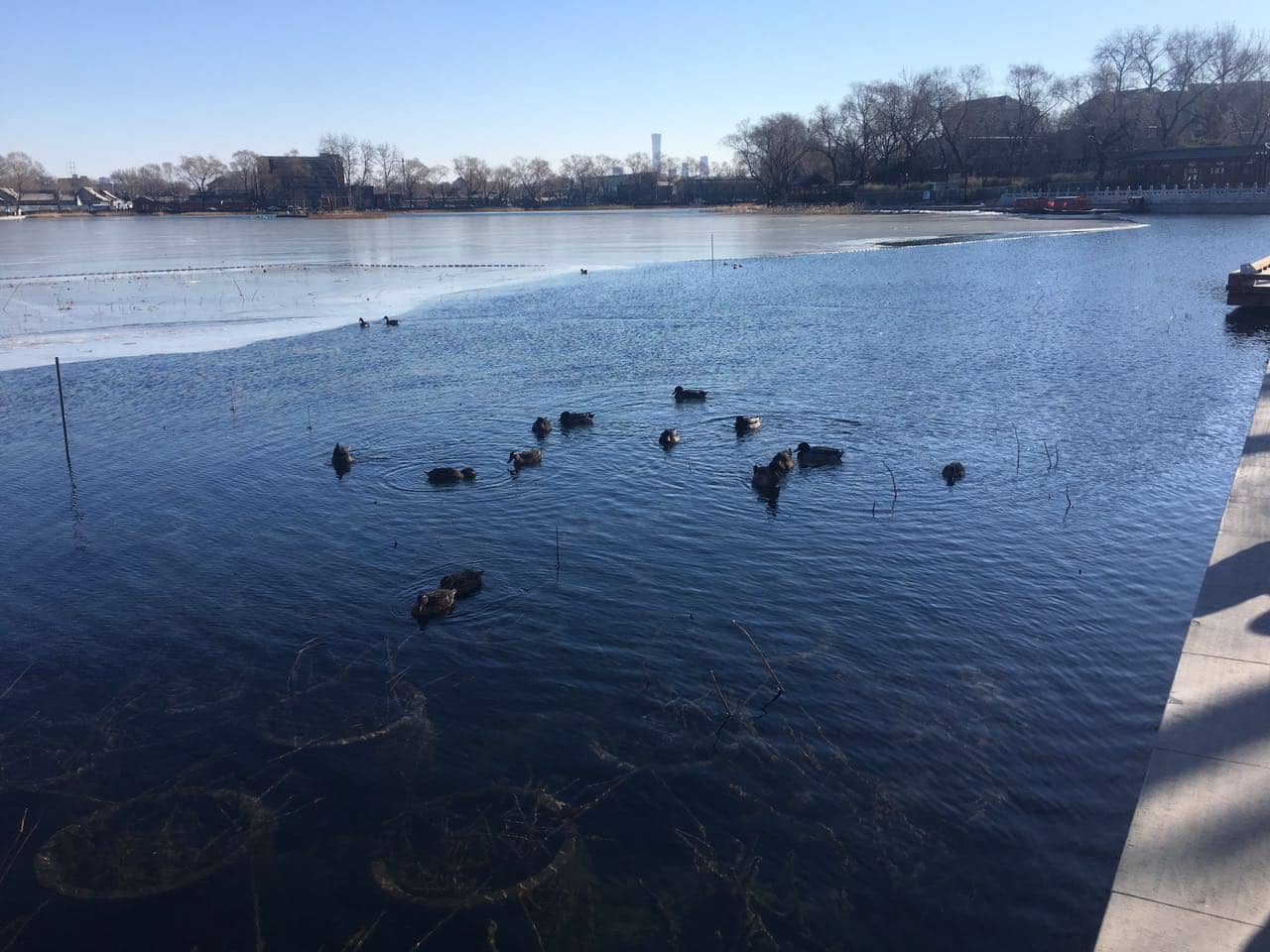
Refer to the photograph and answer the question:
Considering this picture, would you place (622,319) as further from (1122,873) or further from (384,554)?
(1122,873)

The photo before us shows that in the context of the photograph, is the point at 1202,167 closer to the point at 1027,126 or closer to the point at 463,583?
the point at 1027,126

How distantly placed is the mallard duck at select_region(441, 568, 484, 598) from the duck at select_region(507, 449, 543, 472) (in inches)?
245

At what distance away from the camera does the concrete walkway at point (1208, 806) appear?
7.50m

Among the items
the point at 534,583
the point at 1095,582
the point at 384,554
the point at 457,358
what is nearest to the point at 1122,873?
→ the point at 1095,582

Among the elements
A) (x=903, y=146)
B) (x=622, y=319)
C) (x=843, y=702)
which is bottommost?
(x=843, y=702)

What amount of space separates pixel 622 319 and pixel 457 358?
11596 mm

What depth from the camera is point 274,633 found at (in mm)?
14359

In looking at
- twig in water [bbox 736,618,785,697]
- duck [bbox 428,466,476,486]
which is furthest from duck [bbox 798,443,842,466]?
twig in water [bbox 736,618,785,697]

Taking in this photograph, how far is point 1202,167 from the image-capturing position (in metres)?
126

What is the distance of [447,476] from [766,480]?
22.5ft

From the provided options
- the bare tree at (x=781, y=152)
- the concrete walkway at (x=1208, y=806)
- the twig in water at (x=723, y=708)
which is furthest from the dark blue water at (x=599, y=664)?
the bare tree at (x=781, y=152)

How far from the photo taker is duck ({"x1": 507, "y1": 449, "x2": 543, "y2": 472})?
850 inches

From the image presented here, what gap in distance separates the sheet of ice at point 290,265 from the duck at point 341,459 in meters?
18.5

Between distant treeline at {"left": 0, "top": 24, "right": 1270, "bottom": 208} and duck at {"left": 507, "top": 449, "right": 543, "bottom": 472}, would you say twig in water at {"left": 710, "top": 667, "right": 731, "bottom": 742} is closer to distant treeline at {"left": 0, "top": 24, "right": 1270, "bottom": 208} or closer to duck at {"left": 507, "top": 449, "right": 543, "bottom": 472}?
duck at {"left": 507, "top": 449, "right": 543, "bottom": 472}
